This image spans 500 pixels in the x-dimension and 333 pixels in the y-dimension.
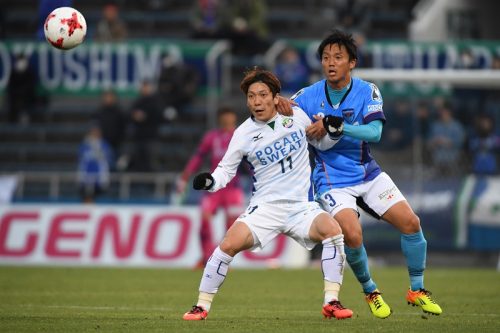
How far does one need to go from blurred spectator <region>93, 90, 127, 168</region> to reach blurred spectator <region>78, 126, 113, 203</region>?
0.23 m

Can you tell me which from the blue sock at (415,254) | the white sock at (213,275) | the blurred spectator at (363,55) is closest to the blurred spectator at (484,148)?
the blurred spectator at (363,55)

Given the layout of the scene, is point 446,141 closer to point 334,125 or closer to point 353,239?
point 353,239

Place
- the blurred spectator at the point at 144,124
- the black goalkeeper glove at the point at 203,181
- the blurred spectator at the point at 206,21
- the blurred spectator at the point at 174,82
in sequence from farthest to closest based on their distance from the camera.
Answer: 1. the blurred spectator at the point at 206,21
2. the blurred spectator at the point at 174,82
3. the blurred spectator at the point at 144,124
4. the black goalkeeper glove at the point at 203,181

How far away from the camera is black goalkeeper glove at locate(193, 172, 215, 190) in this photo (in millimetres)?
9578

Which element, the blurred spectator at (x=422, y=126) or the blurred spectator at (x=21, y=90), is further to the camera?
the blurred spectator at (x=21, y=90)

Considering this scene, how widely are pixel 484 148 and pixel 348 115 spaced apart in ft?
34.7

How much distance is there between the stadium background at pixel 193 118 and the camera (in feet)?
66.7

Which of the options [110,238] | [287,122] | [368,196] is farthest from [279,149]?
[110,238]

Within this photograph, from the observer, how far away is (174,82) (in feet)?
76.1

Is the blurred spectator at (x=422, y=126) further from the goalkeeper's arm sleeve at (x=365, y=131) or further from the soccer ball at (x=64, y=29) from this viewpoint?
the goalkeeper's arm sleeve at (x=365, y=131)

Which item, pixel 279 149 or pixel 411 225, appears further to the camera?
pixel 411 225

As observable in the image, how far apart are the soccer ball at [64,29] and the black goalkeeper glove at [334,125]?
10.1 ft

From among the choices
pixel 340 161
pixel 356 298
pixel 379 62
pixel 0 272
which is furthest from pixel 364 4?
pixel 340 161

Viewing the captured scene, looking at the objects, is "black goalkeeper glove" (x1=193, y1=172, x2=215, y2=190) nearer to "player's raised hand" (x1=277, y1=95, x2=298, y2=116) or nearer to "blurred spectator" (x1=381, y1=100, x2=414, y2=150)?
"player's raised hand" (x1=277, y1=95, x2=298, y2=116)
